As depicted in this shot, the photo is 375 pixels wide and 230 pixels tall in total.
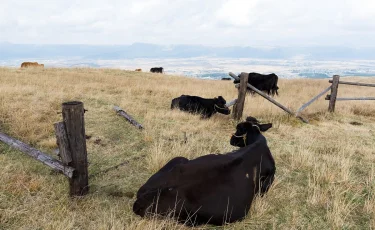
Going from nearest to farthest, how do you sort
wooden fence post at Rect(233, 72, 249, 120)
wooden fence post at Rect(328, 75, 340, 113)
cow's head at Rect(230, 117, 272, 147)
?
1. cow's head at Rect(230, 117, 272, 147)
2. wooden fence post at Rect(233, 72, 249, 120)
3. wooden fence post at Rect(328, 75, 340, 113)

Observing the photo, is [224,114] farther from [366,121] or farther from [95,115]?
[366,121]

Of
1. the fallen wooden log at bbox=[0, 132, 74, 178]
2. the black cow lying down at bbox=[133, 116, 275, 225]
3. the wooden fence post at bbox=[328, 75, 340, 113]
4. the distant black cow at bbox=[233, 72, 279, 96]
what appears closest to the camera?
the black cow lying down at bbox=[133, 116, 275, 225]

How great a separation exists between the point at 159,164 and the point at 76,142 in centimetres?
169

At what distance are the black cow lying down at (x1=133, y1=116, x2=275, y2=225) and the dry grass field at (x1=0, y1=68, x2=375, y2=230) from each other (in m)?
0.17

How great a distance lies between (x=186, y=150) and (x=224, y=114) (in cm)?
431

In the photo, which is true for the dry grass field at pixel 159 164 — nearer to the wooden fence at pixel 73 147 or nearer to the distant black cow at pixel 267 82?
the wooden fence at pixel 73 147

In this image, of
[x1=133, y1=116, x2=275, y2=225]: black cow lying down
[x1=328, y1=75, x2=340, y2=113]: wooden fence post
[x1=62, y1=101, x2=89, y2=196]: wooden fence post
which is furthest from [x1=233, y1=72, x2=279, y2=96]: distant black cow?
[x1=62, y1=101, x2=89, y2=196]: wooden fence post

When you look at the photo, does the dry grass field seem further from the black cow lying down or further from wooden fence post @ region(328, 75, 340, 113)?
wooden fence post @ region(328, 75, 340, 113)

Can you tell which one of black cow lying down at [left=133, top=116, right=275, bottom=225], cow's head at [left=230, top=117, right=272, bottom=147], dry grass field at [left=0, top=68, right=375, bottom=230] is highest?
cow's head at [left=230, top=117, right=272, bottom=147]

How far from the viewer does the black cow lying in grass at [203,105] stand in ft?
30.7

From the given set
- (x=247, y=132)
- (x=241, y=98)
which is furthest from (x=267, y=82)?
(x=247, y=132)

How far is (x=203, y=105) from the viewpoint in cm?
969

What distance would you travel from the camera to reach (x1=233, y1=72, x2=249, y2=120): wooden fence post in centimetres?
874

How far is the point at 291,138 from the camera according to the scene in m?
7.66
